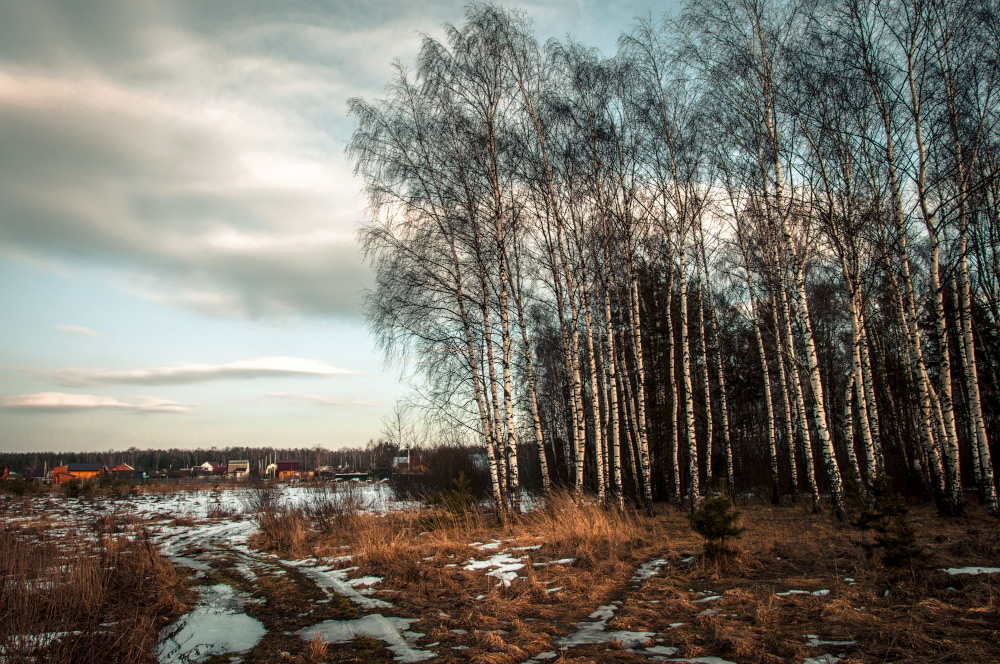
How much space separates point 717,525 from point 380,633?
12.6ft

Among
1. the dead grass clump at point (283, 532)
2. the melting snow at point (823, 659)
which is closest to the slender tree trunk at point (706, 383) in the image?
the melting snow at point (823, 659)

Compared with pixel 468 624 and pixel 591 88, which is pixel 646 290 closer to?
pixel 591 88


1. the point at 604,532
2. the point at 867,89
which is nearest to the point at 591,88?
the point at 867,89

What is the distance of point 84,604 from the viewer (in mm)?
5078

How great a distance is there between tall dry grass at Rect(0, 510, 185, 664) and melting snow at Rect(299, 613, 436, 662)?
132 centimetres

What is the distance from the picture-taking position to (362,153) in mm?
10961

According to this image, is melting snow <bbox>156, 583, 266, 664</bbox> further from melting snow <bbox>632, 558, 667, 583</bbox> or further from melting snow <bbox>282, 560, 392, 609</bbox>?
melting snow <bbox>632, 558, 667, 583</bbox>

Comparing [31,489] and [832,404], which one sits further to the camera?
[31,489]

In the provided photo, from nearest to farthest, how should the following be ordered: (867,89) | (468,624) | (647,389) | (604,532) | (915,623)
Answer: (915,623), (468,624), (604,532), (867,89), (647,389)

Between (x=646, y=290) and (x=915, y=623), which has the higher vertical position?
(x=646, y=290)

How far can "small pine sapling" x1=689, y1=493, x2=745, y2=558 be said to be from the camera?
583cm

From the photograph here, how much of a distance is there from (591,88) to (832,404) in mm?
14057

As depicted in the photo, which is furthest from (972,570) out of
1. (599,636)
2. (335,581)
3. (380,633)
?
(335,581)

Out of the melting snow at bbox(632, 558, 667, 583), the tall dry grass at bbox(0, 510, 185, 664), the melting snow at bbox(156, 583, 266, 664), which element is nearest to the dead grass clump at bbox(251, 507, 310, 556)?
the tall dry grass at bbox(0, 510, 185, 664)
